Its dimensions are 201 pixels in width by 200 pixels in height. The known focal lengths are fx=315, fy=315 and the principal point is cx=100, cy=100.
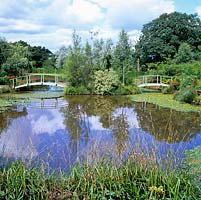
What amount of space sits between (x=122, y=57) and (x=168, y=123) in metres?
16.8

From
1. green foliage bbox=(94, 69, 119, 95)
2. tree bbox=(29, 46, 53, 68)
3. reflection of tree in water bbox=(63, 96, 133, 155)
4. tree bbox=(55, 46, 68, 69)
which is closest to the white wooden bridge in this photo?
green foliage bbox=(94, 69, 119, 95)

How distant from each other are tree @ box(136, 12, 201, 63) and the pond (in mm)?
16090

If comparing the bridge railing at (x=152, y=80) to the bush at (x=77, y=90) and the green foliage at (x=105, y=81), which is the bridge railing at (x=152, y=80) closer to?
the green foliage at (x=105, y=81)

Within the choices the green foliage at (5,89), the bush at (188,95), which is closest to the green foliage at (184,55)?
the bush at (188,95)

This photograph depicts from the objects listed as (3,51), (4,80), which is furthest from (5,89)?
(3,51)

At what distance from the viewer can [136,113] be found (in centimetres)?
1346

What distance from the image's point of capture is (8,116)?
1228 centimetres

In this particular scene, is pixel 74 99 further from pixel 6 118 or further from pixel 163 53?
pixel 163 53

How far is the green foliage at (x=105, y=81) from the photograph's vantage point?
19.5 metres

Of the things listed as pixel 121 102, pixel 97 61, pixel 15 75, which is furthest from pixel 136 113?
pixel 15 75

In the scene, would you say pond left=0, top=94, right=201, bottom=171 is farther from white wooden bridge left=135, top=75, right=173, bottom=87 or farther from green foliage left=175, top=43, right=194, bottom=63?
green foliage left=175, top=43, right=194, bottom=63

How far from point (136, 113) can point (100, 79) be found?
6575 mm

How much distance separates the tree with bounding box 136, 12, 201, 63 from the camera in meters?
31.3

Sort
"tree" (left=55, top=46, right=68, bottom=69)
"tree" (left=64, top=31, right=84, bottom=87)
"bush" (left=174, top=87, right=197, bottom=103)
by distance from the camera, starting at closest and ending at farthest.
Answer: "bush" (left=174, top=87, right=197, bottom=103) < "tree" (left=64, top=31, right=84, bottom=87) < "tree" (left=55, top=46, right=68, bottom=69)
